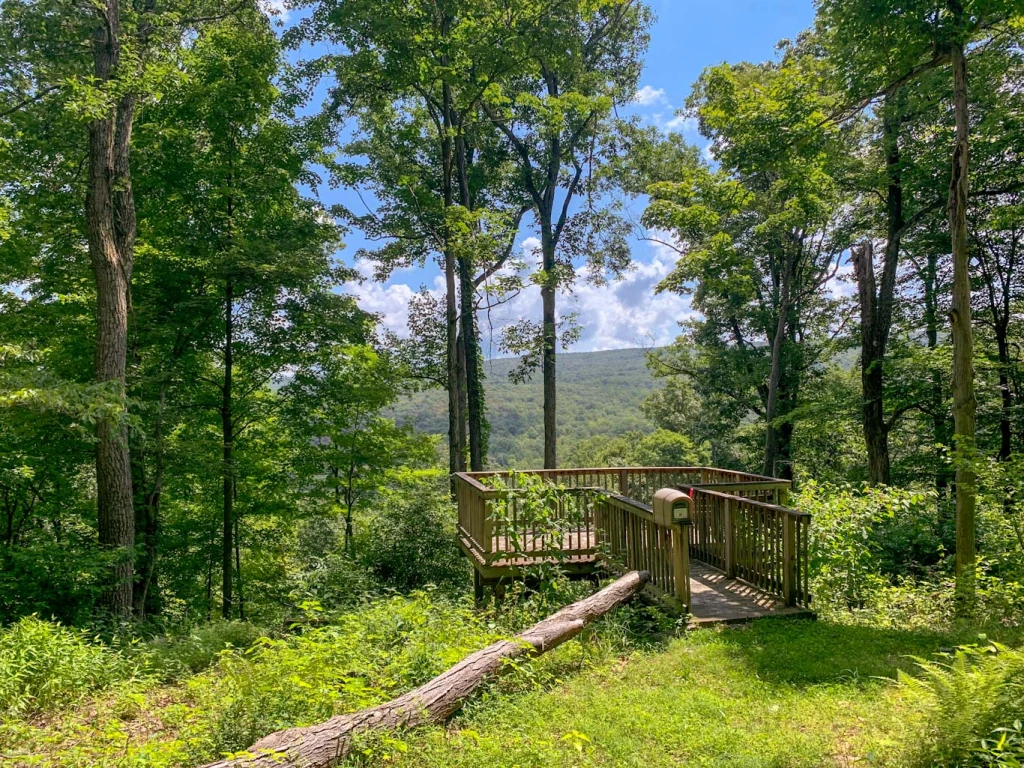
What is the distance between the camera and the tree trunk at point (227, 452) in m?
10.0

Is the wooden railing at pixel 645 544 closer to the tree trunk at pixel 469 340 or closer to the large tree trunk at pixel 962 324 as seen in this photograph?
the large tree trunk at pixel 962 324

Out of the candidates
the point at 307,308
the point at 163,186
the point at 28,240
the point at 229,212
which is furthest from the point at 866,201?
the point at 28,240

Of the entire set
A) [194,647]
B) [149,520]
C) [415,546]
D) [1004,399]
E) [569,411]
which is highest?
[1004,399]

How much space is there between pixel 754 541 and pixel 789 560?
1.81 ft

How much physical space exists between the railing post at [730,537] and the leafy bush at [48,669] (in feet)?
20.0

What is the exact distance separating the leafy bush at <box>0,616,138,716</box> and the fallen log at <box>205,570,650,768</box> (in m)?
2.72

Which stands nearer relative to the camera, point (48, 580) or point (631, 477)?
point (48, 580)

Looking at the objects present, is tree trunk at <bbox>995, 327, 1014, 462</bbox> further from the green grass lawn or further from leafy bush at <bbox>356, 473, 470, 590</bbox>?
leafy bush at <bbox>356, 473, 470, 590</bbox>

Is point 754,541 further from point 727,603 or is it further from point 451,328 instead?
point 451,328

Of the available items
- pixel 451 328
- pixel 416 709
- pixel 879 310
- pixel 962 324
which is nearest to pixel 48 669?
pixel 416 709

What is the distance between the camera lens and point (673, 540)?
502 centimetres

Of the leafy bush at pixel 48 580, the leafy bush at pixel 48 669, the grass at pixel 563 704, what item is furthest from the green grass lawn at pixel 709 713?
the leafy bush at pixel 48 580

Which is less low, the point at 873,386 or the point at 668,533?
the point at 873,386

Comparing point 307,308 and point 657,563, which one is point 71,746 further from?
point 307,308
